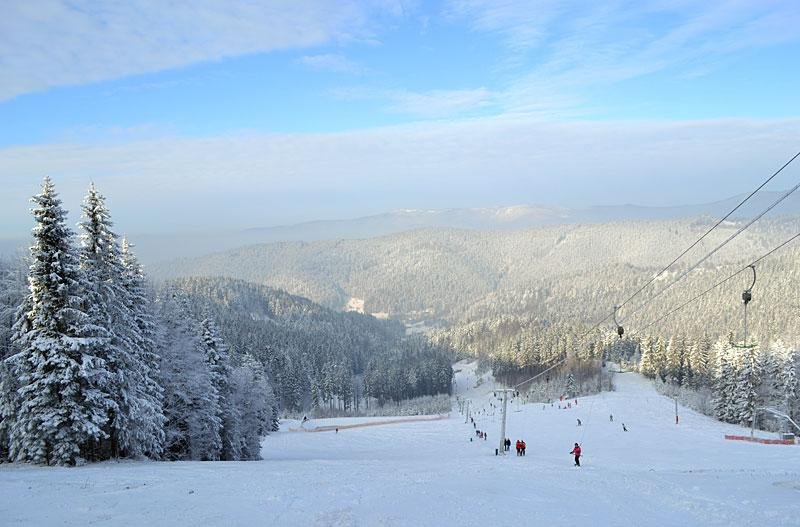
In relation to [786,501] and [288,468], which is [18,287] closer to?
[288,468]

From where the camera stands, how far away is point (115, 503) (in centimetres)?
1741

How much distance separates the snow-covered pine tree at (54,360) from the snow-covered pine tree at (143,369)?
2361 mm

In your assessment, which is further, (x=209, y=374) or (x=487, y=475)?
(x=209, y=374)

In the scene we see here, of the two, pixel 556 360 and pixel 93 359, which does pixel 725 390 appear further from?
pixel 93 359

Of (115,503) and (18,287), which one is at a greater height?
(18,287)

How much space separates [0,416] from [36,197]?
10976 millimetres

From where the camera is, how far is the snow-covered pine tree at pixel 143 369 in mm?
28750

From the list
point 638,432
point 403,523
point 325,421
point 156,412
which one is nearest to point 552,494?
point 403,523

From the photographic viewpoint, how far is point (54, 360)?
81.8 ft

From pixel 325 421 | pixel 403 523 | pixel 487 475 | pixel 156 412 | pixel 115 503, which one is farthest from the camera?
pixel 325 421

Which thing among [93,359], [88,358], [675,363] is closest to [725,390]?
[675,363]

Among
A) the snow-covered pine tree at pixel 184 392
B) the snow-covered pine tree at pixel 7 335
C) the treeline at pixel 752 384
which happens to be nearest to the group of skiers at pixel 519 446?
the snow-covered pine tree at pixel 184 392

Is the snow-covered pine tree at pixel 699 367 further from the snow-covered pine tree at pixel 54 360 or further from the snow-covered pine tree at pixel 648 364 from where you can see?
the snow-covered pine tree at pixel 54 360

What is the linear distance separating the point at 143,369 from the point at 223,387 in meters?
12.3
